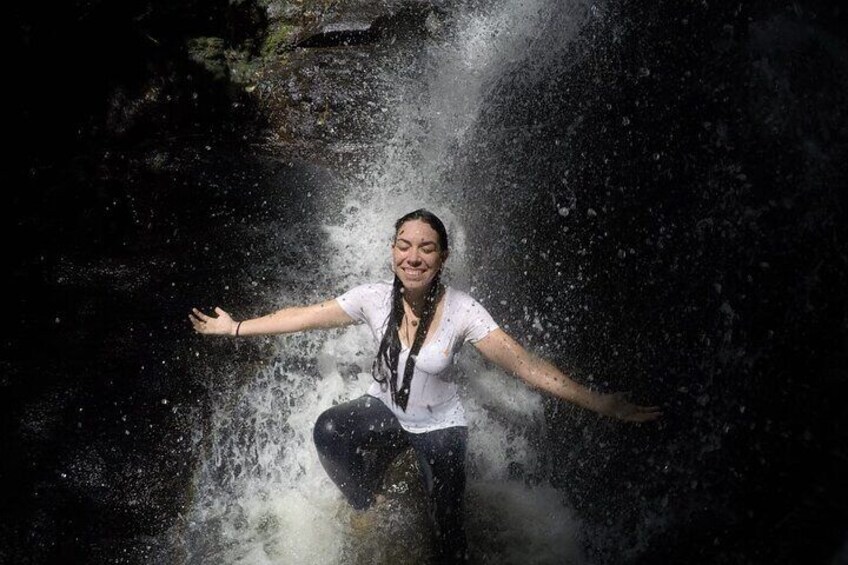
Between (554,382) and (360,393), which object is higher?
(554,382)

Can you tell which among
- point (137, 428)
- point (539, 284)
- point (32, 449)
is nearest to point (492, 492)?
point (539, 284)

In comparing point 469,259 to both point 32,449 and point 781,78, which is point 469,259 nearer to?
point 781,78

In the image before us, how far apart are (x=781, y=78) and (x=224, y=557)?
18.8 ft

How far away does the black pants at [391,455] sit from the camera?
3287 millimetres

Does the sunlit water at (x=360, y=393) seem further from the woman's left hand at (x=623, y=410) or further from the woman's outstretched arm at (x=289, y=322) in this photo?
the woman's left hand at (x=623, y=410)

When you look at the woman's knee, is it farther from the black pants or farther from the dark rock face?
the dark rock face

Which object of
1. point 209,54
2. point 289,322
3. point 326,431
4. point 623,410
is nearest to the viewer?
point 623,410

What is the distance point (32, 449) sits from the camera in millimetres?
4242

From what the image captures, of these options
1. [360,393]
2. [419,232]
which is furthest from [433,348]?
[360,393]

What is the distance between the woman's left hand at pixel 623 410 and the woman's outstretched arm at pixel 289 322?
150 centimetres

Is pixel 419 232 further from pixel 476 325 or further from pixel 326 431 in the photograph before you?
pixel 326 431

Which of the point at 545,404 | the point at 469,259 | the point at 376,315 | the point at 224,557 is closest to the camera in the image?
the point at 376,315

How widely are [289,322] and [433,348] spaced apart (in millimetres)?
936

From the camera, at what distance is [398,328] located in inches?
125
